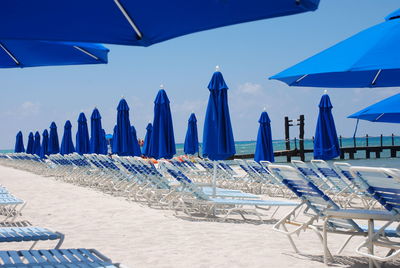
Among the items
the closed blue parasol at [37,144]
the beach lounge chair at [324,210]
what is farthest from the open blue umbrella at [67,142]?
the beach lounge chair at [324,210]

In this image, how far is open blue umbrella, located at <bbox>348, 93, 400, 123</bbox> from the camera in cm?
721

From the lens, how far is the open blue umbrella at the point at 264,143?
11.7 m

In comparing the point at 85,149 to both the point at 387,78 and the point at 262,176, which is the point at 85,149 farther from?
the point at 387,78

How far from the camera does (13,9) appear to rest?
9.00 feet

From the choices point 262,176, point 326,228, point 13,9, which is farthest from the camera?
point 262,176

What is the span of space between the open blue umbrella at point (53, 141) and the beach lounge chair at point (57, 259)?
17356mm

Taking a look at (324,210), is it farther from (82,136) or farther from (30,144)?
(30,144)

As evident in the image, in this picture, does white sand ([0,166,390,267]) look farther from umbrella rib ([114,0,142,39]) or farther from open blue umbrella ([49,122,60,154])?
open blue umbrella ([49,122,60,154])

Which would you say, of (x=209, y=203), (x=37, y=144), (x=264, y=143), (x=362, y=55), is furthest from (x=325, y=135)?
(x=37, y=144)

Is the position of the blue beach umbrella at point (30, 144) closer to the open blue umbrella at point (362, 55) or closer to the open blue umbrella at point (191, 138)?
the open blue umbrella at point (191, 138)

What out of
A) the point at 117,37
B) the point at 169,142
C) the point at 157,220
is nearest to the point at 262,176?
the point at 169,142

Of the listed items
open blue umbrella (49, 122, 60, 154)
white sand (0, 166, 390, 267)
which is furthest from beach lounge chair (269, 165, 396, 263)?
open blue umbrella (49, 122, 60, 154)

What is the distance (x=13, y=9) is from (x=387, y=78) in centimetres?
480

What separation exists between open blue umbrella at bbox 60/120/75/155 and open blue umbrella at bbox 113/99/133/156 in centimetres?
518
